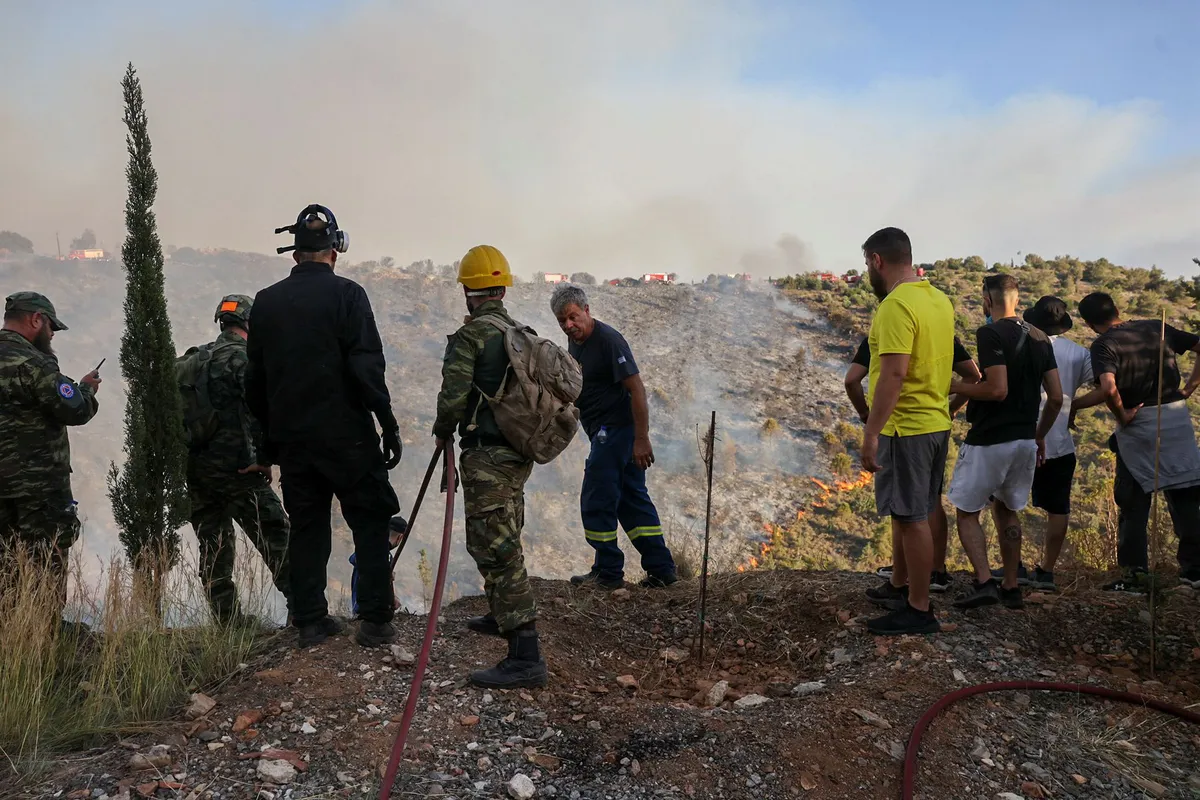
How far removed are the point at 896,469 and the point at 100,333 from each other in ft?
63.5

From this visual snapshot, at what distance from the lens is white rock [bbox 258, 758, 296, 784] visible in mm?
2982

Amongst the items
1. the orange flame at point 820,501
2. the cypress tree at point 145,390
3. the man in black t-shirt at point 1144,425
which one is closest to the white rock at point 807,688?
the man in black t-shirt at point 1144,425

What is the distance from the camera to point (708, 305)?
814 inches

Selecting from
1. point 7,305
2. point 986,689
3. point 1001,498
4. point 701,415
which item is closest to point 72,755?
point 7,305

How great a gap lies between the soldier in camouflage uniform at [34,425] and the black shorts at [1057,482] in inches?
243

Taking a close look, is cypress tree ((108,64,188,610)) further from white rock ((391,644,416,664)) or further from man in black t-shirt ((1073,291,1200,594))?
man in black t-shirt ((1073,291,1200,594))

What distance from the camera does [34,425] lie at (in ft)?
15.3

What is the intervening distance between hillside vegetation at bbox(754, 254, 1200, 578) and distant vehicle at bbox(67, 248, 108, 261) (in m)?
19.3

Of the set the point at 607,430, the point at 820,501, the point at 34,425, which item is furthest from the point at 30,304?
the point at 820,501

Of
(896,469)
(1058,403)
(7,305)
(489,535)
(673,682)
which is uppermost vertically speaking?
(7,305)

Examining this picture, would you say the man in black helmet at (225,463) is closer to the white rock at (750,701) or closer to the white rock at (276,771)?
the white rock at (276,771)

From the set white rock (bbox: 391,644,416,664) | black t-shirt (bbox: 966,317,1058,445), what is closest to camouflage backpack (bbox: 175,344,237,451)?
white rock (bbox: 391,644,416,664)

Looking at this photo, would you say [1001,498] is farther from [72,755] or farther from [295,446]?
[72,755]

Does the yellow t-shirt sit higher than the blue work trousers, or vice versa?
the yellow t-shirt
